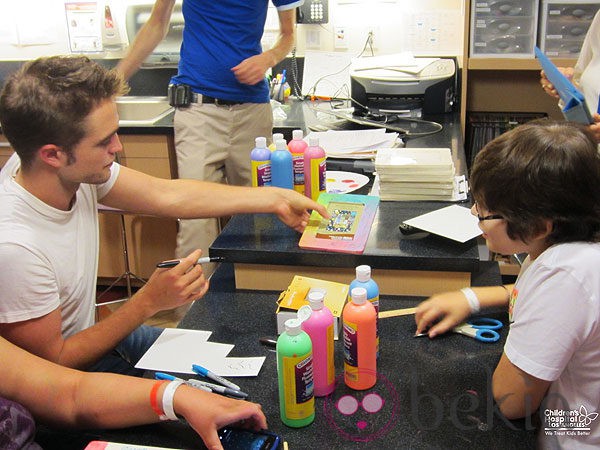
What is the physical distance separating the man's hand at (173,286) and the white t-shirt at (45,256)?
170 mm

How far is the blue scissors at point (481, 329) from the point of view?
138 cm

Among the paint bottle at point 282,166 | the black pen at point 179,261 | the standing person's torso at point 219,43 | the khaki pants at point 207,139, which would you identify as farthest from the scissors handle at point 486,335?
the standing person's torso at point 219,43

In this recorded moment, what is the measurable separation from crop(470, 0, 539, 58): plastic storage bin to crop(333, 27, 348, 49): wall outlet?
677 millimetres

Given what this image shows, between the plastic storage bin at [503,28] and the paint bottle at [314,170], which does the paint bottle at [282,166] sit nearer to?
the paint bottle at [314,170]

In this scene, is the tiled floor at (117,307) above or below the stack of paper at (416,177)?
below

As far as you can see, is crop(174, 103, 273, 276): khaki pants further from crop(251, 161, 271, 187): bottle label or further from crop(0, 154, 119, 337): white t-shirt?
crop(0, 154, 119, 337): white t-shirt

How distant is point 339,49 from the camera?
328 centimetres

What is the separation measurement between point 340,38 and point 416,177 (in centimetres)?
157

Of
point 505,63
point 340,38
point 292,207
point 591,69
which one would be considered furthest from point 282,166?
point 340,38

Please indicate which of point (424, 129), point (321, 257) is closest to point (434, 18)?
point (424, 129)

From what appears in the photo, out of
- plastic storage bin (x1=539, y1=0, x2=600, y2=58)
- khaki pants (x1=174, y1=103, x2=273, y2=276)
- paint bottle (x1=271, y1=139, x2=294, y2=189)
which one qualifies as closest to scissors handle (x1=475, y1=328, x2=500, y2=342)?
paint bottle (x1=271, y1=139, x2=294, y2=189)

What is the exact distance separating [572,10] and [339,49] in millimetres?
1101

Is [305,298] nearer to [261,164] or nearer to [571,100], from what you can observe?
[261,164]

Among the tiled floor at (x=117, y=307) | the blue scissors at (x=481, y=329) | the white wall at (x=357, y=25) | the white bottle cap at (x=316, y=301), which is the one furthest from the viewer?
the white wall at (x=357, y=25)
